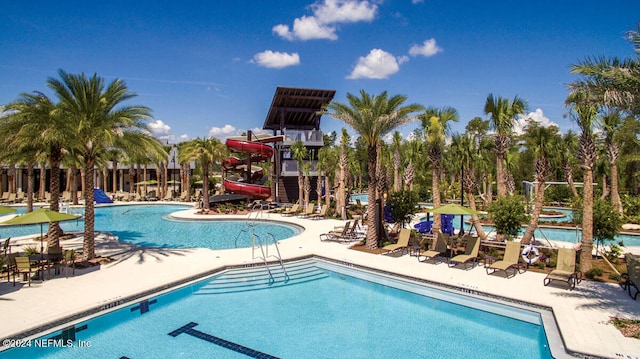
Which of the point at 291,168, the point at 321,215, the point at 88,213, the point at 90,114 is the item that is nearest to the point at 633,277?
the point at 88,213

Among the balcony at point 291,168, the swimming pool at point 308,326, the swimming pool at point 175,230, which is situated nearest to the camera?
the swimming pool at point 308,326

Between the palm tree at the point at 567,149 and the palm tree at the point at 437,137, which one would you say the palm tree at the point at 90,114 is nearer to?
the palm tree at the point at 437,137

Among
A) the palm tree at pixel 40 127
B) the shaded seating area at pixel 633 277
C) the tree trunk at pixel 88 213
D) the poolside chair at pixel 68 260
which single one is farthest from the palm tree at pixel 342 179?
the shaded seating area at pixel 633 277

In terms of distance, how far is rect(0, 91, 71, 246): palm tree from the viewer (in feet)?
40.3

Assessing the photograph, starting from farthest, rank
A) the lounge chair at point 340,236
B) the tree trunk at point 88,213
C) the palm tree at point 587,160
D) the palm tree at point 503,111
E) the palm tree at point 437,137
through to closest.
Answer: the lounge chair at point 340,236 < the palm tree at point 437,137 < the palm tree at point 503,111 < the tree trunk at point 88,213 < the palm tree at point 587,160

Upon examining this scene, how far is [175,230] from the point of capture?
21.9 metres

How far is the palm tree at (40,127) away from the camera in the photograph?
12.3 m

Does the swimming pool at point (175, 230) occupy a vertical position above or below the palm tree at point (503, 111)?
below

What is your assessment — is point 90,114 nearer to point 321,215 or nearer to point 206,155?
point 321,215

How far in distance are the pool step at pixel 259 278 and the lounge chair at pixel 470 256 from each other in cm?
404

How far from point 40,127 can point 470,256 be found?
1494 cm

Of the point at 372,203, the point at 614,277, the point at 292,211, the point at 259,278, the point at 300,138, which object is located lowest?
the point at 259,278

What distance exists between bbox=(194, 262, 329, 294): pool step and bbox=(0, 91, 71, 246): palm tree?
6498mm

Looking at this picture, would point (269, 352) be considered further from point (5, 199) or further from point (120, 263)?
point (5, 199)
